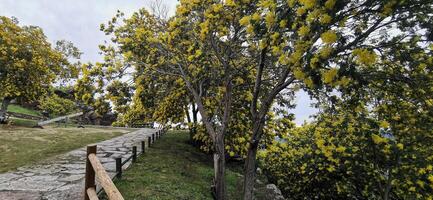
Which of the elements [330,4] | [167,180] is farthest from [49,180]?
[330,4]

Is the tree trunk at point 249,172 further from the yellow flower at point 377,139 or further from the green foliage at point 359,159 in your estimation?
the yellow flower at point 377,139

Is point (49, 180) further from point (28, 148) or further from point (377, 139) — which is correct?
point (377, 139)

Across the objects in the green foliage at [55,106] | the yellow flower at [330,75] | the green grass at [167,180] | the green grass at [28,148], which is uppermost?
the green foliage at [55,106]

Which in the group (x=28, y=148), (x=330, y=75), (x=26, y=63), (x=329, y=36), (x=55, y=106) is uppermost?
(x=26, y=63)

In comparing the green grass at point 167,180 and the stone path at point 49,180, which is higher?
the stone path at point 49,180

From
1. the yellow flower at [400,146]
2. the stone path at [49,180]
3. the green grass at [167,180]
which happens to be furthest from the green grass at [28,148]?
the yellow flower at [400,146]

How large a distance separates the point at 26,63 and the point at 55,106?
10935mm

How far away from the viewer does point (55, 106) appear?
2334 centimetres

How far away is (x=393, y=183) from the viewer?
25.1 ft

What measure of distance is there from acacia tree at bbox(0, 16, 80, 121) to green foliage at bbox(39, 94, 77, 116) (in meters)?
8.00

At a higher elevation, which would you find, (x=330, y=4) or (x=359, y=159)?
(x=330, y=4)

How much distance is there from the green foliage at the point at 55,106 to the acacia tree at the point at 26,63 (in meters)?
8.00

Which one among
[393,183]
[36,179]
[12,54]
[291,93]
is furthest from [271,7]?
[12,54]

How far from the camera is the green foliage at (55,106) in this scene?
2297 centimetres
